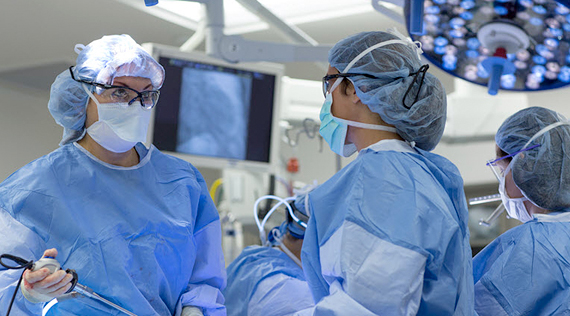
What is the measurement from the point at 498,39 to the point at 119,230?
1.16 m

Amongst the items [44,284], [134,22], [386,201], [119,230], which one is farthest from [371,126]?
[134,22]

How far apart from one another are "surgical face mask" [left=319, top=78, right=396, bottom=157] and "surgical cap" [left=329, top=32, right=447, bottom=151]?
0.13 ft

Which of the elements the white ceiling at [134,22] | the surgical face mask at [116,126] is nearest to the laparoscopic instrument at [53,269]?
the surgical face mask at [116,126]

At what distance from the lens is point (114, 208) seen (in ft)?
5.67

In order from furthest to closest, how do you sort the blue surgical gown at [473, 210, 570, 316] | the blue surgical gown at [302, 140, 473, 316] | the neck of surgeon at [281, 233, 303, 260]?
the neck of surgeon at [281, 233, 303, 260] < the blue surgical gown at [473, 210, 570, 316] < the blue surgical gown at [302, 140, 473, 316]

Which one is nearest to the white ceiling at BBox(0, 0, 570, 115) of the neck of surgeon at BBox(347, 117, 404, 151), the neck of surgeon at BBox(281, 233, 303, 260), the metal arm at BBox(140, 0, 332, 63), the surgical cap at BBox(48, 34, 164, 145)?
the metal arm at BBox(140, 0, 332, 63)

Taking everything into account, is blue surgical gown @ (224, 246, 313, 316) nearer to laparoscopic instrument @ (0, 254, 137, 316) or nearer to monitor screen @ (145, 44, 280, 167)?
laparoscopic instrument @ (0, 254, 137, 316)

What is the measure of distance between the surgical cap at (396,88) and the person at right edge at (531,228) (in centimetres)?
43

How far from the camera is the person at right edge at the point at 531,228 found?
5.49 feet

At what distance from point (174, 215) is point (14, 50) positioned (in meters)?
3.46

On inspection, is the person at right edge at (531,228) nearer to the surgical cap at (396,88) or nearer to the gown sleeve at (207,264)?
the surgical cap at (396,88)

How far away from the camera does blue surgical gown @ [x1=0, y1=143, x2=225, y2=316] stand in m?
1.59

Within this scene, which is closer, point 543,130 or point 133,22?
point 543,130

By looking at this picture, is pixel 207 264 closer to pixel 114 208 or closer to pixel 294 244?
pixel 114 208
